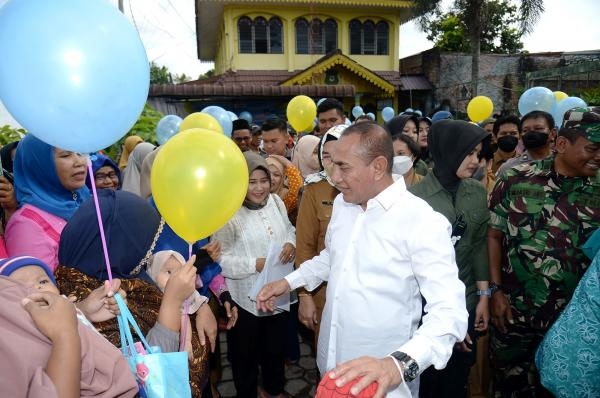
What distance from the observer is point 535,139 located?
3635 mm

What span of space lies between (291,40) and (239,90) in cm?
690

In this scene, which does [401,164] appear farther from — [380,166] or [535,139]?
[535,139]

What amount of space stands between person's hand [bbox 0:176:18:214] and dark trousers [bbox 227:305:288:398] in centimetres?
173

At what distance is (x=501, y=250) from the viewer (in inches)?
101

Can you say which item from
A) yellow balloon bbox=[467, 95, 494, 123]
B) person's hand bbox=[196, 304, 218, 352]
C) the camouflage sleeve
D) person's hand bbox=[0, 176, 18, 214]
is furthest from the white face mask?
yellow balloon bbox=[467, 95, 494, 123]

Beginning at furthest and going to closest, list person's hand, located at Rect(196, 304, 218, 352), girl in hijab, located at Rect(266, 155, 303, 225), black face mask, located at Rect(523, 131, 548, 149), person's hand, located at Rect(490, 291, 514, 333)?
black face mask, located at Rect(523, 131, 548, 149) → girl in hijab, located at Rect(266, 155, 303, 225) → person's hand, located at Rect(490, 291, 514, 333) → person's hand, located at Rect(196, 304, 218, 352)

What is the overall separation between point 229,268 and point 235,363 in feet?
2.37

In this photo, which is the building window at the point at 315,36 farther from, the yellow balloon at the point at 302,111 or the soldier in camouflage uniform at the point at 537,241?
the soldier in camouflage uniform at the point at 537,241

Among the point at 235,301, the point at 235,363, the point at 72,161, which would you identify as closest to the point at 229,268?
the point at 235,301

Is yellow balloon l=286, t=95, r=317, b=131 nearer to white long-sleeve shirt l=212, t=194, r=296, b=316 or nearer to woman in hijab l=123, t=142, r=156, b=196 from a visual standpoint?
woman in hijab l=123, t=142, r=156, b=196

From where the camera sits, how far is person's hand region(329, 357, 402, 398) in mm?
1081

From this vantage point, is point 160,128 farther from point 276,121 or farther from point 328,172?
point 328,172

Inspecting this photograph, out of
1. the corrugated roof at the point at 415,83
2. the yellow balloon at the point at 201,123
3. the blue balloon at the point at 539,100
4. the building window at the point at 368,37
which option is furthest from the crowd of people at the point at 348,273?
the building window at the point at 368,37

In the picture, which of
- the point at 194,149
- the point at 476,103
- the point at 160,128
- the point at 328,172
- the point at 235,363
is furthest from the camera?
the point at 476,103
